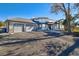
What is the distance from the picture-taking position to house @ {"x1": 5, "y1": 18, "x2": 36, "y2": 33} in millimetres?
4375

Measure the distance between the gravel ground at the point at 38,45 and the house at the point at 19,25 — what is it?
0.09 meters

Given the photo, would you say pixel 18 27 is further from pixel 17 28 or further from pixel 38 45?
pixel 38 45

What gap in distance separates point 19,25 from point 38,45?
1.57 feet

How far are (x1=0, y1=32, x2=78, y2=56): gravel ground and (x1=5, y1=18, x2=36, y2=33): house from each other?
0.09 meters

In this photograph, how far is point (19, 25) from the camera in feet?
14.5

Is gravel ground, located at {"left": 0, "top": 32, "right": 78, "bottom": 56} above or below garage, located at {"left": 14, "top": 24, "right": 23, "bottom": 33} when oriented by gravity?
below

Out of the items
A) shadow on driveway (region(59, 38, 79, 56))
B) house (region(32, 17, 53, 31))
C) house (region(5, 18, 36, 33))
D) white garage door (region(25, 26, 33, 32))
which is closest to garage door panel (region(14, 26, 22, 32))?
house (region(5, 18, 36, 33))

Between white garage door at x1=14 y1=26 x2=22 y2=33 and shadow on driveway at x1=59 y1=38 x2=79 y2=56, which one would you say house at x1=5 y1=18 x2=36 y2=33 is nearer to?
white garage door at x1=14 y1=26 x2=22 y2=33

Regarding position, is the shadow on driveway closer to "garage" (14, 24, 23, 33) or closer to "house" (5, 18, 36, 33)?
"house" (5, 18, 36, 33)

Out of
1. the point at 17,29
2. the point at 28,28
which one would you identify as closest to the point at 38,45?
the point at 28,28

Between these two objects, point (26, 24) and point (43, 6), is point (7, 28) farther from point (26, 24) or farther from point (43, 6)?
point (43, 6)

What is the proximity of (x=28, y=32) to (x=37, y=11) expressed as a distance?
40 centimetres

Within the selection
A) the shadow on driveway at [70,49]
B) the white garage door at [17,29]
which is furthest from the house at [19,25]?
the shadow on driveway at [70,49]

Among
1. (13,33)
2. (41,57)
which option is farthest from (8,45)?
(41,57)
